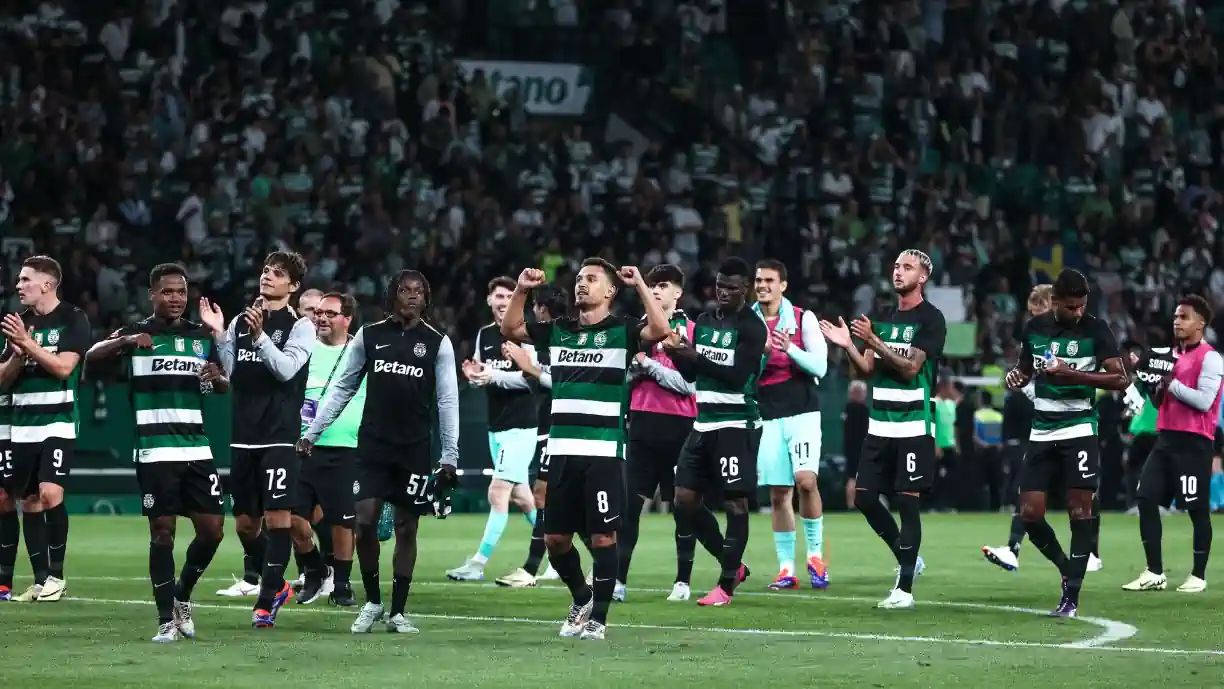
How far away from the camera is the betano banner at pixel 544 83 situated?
34.4m

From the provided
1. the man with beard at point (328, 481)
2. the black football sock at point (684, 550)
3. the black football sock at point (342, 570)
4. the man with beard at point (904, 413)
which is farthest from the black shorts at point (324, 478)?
the man with beard at point (904, 413)

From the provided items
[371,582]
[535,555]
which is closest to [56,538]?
[371,582]

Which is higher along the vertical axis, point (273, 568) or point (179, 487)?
point (179, 487)

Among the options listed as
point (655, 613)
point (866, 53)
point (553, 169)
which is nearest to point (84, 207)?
point (553, 169)

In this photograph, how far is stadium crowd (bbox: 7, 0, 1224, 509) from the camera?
29156 millimetres

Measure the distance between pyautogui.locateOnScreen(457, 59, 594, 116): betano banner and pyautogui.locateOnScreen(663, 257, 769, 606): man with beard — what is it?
1975cm

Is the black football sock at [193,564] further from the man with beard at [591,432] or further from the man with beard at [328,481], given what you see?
the man with beard at [591,432]

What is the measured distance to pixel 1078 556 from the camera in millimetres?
13883

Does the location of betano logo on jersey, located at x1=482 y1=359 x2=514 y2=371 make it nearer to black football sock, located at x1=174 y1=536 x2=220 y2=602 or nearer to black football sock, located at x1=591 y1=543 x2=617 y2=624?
black football sock, located at x1=591 y1=543 x2=617 y2=624

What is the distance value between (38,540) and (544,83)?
68.6ft

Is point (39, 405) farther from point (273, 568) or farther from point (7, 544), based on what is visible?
point (273, 568)

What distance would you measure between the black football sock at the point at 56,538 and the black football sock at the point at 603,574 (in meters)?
4.87

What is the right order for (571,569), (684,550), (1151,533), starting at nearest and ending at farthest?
(571,569) < (684,550) < (1151,533)

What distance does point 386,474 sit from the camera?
12.5 meters
